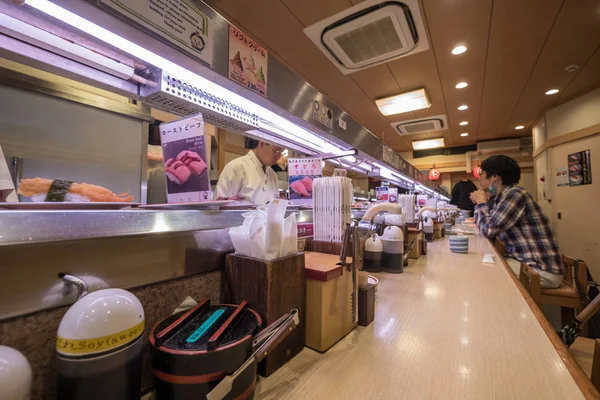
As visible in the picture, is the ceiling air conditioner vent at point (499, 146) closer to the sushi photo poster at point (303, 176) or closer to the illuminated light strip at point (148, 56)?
the sushi photo poster at point (303, 176)

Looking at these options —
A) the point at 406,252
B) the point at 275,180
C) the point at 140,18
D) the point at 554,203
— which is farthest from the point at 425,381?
the point at 554,203

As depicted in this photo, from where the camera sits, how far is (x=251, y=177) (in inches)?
103

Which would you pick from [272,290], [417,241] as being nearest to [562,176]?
[417,241]

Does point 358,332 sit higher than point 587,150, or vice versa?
point 587,150

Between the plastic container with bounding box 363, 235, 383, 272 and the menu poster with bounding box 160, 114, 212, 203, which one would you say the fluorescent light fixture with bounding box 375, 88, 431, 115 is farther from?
the menu poster with bounding box 160, 114, 212, 203

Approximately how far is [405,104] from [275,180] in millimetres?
3486

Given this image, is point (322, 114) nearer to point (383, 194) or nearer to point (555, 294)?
point (555, 294)

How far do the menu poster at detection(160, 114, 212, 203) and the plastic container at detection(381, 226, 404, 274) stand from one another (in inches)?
42.6

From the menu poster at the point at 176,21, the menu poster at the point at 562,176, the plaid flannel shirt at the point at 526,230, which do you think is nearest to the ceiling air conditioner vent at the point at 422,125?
the menu poster at the point at 562,176

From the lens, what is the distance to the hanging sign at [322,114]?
53.7 inches

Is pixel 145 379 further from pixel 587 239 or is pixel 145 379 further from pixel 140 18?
pixel 587 239

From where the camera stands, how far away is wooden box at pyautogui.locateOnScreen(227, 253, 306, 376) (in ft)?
2.11

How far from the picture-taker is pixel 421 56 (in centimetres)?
358

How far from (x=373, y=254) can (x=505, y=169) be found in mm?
2162
